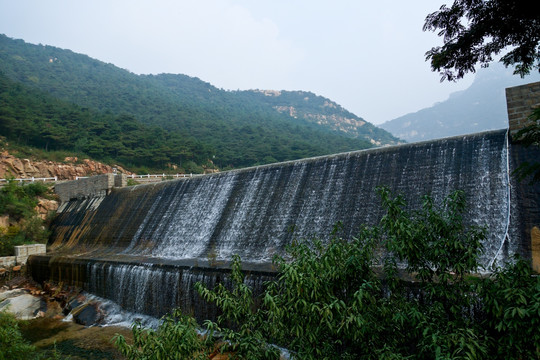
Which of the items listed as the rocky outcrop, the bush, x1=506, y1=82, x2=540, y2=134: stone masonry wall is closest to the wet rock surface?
the bush

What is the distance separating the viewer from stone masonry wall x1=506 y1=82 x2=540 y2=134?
8.66m

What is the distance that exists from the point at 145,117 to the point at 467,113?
150480mm

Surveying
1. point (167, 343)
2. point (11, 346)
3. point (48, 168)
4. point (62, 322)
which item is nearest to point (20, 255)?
point (62, 322)

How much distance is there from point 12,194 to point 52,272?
914 cm

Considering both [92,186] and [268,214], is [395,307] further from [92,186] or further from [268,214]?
[92,186]

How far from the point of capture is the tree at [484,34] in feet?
15.2

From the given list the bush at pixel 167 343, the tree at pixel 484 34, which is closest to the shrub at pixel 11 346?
the bush at pixel 167 343

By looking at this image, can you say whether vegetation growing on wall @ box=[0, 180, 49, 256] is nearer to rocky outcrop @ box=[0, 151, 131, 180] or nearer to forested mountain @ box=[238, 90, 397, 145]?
rocky outcrop @ box=[0, 151, 131, 180]

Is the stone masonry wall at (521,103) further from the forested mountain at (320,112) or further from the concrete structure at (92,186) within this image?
the forested mountain at (320,112)

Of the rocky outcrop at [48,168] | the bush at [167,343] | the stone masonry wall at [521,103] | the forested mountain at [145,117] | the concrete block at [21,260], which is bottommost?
the concrete block at [21,260]

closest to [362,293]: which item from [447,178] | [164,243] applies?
[447,178]

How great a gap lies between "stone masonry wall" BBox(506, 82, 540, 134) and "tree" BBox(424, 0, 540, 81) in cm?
445

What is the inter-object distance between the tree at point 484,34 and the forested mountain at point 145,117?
3456 cm

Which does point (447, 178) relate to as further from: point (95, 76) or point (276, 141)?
point (95, 76)
